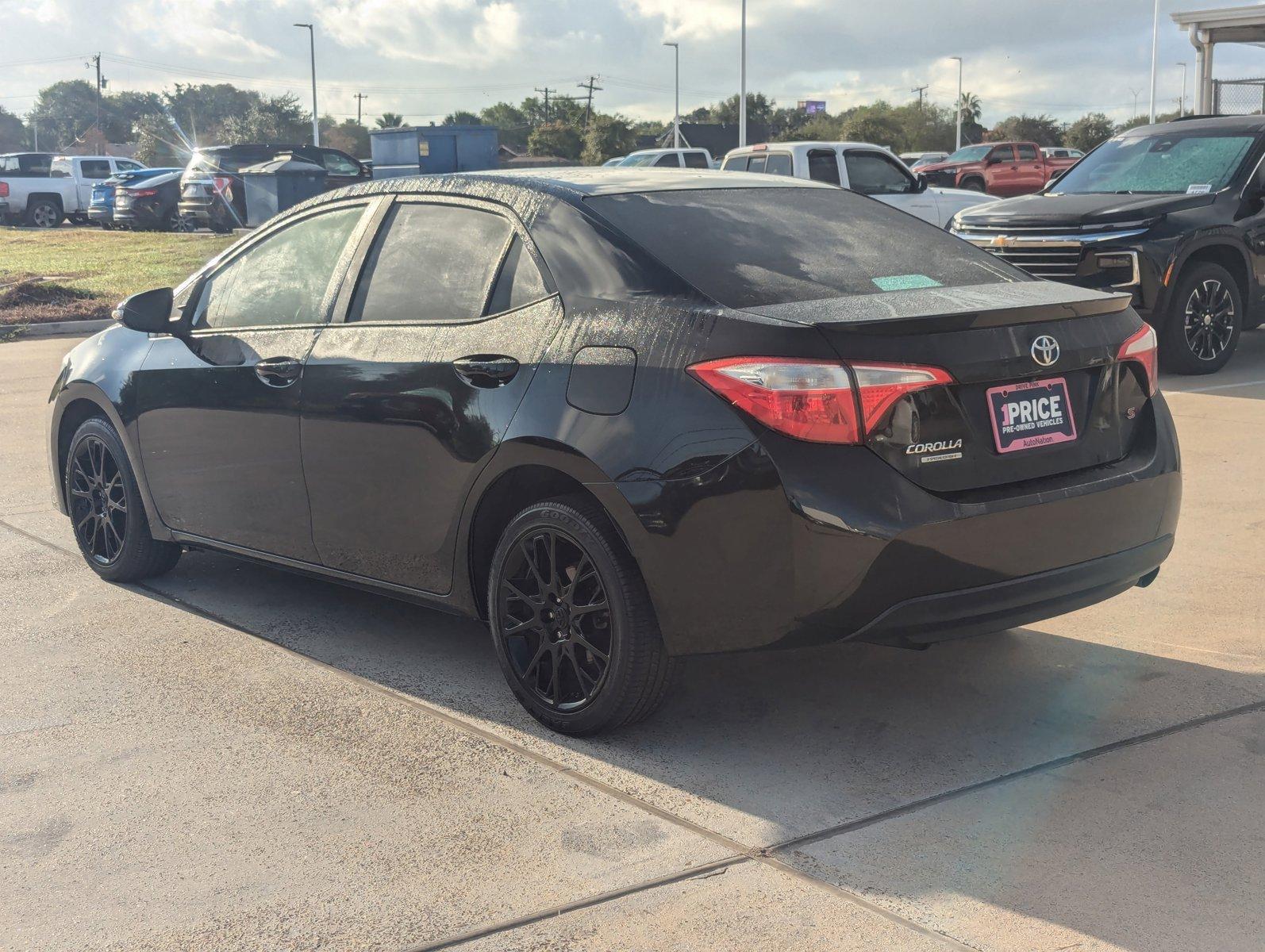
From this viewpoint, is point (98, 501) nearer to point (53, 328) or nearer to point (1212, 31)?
point (53, 328)

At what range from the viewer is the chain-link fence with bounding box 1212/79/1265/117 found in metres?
17.4

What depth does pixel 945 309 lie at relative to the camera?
370cm

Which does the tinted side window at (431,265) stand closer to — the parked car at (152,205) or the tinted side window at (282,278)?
the tinted side window at (282,278)

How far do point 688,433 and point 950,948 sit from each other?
1.37 metres

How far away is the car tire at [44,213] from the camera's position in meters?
36.0

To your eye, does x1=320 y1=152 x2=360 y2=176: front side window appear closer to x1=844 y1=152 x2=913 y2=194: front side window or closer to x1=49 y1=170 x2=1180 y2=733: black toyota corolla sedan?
x1=844 y1=152 x2=913 y2=194: front side window

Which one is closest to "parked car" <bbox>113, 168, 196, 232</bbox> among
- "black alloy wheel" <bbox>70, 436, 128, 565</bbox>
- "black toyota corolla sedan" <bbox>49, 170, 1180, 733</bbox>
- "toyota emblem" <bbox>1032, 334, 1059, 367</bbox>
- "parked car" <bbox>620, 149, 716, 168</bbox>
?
"parked car" <bbox>620, 149, 716, 168</bbox>

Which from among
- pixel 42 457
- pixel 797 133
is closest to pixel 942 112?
pixel 797 133

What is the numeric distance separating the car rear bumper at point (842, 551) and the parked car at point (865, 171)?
13792 mm

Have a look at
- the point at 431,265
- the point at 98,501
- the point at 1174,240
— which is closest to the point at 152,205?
the point at 1174,240

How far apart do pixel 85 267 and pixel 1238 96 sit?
1704cm

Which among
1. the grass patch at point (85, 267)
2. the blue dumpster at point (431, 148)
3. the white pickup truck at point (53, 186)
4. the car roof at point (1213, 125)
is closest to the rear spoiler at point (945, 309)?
the car roof at point (1213, 125)

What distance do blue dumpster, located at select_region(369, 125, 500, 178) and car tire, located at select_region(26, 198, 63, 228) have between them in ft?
37.4

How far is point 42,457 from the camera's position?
8375 mm
